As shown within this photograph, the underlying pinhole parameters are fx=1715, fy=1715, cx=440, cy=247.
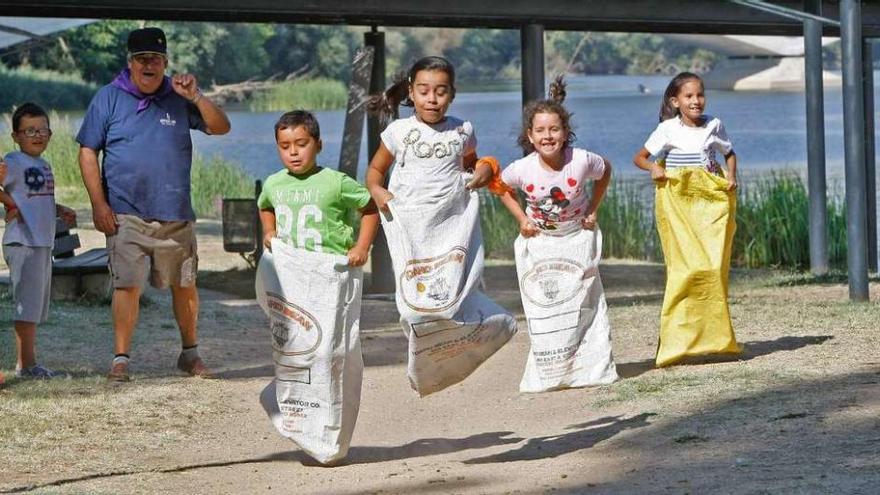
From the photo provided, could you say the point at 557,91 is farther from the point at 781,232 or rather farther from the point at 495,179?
the point at 781,232

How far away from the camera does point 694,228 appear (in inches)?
378

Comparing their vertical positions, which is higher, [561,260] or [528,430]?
[561,260]

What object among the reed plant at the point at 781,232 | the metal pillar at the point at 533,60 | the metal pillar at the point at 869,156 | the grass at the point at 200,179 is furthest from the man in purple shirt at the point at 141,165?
the grass at the point at 200,179

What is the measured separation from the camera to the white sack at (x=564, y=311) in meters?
8.90

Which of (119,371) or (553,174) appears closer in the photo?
(553,174)

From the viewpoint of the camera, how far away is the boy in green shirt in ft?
24.0

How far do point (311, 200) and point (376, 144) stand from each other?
27.6 feet

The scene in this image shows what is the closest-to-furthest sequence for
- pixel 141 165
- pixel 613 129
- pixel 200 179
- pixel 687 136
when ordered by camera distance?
pixel 141 165
pixel 687 136
pixel 200 179
pixel 613 129

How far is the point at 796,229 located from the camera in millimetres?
17938

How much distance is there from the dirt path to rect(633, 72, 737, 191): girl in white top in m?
1.11

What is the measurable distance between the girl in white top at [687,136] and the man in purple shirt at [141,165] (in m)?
2.40

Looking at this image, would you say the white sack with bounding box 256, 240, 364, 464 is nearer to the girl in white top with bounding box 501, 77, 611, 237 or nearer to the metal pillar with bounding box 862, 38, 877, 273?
the girl in white top with bounding box 501, 77, 611, 237

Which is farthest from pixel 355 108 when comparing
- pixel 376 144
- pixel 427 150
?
pixel 427 150

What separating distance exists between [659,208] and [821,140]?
20.2 ft
